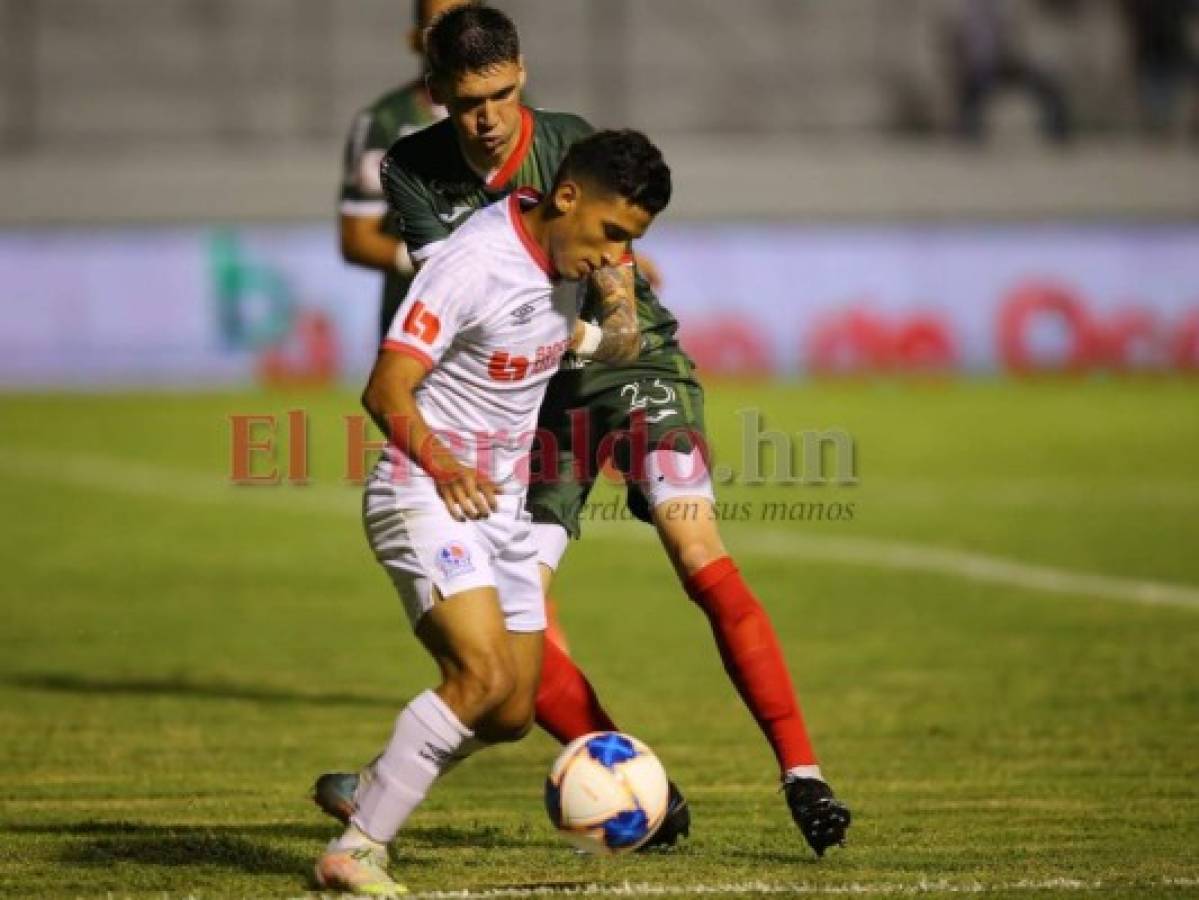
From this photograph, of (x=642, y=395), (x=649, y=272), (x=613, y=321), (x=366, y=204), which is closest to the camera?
(x=613, y=321)

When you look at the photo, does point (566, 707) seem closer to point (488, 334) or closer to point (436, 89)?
point (488, 334)

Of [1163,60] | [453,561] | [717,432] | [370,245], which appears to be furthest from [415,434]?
[1163,60]

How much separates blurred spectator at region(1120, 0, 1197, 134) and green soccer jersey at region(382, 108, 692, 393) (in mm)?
19978

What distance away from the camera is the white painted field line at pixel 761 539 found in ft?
37.3

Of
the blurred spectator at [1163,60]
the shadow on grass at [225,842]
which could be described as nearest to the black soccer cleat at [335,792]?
the shadow on grass at [225,842]

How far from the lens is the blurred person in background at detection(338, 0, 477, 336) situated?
318 inches

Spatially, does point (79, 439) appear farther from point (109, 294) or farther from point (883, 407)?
point (883, 407)

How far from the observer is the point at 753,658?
6.18 metres

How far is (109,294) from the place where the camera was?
22.1 m

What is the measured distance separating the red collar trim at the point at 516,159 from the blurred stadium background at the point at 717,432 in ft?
5.59

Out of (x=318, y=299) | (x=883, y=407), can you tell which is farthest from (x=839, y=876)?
(x=318, y=299)

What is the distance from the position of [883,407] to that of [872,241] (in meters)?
2.39

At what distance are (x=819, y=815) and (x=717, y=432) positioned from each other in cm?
1252

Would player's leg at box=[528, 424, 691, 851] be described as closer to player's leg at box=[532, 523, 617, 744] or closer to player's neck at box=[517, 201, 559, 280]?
player's leg at box=[532, 523, 617, 744]
